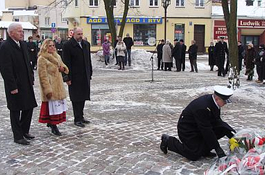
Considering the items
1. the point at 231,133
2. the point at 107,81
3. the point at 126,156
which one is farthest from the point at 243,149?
the point at 107,81

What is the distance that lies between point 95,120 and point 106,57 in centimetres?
1409

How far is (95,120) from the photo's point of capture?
8.02 m

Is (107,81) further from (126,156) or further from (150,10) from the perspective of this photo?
(150,10)

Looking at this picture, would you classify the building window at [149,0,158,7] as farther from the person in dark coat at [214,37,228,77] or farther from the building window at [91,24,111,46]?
the person in dark coat at [214,37,228,77]

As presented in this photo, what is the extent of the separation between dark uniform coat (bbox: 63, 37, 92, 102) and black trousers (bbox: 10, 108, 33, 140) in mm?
1151

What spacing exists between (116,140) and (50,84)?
1540 millimetres

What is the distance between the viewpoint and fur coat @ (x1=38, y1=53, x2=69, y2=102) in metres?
6.34

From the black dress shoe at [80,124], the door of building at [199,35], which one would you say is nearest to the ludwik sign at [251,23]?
the door of building at [199,35]

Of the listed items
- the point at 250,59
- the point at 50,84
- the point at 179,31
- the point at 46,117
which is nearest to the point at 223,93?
the point at 50,84

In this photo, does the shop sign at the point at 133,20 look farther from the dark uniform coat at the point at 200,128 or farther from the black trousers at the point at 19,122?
the dark uniform coat at the point at 200,128

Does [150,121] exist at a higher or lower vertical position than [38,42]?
lower

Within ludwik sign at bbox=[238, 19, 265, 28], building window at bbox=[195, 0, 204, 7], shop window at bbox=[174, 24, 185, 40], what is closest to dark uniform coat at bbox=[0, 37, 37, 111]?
shop window at bbox=[174, 24, 185, 40]

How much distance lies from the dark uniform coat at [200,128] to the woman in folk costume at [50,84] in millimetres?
2257

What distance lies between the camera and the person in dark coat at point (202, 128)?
5027 millimetres
